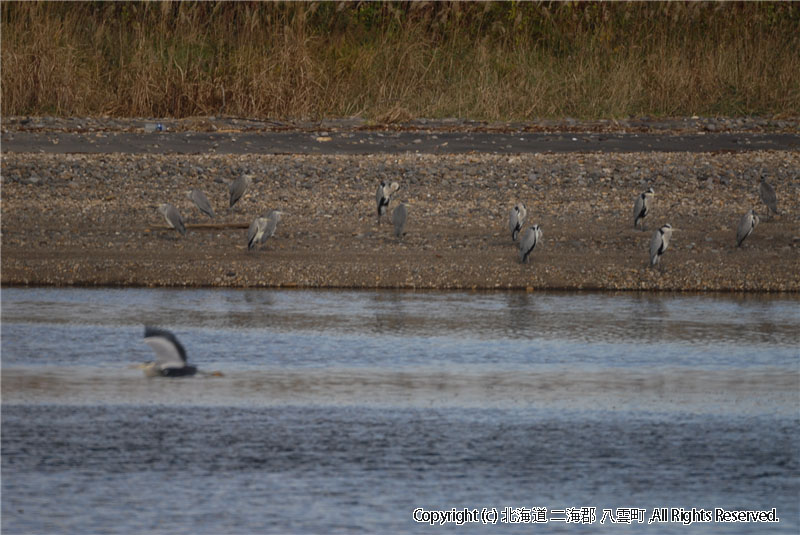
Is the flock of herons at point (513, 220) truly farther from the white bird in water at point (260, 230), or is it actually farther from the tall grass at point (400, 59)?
the tall grass at point (400, 59)

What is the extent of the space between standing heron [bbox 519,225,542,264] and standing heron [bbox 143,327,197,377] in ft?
13.5

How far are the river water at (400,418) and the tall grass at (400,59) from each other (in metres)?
9.79

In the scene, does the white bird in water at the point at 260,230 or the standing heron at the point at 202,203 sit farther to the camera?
the standing heron at the point at 202,203

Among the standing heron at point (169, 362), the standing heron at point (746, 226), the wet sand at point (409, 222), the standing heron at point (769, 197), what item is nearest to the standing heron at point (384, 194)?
the wet sand at point (409, 222)

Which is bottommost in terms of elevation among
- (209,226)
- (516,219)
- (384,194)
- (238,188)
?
(516,219)

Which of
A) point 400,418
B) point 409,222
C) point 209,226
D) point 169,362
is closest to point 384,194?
point 409,222

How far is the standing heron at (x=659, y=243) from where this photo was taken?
35.7 ft

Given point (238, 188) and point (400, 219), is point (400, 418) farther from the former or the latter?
point (238, 188)

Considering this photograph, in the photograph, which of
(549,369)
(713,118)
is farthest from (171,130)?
(549,369)

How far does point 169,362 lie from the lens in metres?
7.43

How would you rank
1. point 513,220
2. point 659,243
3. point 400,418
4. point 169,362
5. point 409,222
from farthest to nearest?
point 409,222
point 513,220
point 659,243
point 169,362
point 400,418

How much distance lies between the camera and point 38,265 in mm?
11156

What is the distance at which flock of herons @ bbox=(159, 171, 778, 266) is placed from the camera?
432 inches

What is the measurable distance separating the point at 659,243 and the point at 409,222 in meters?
2.60
